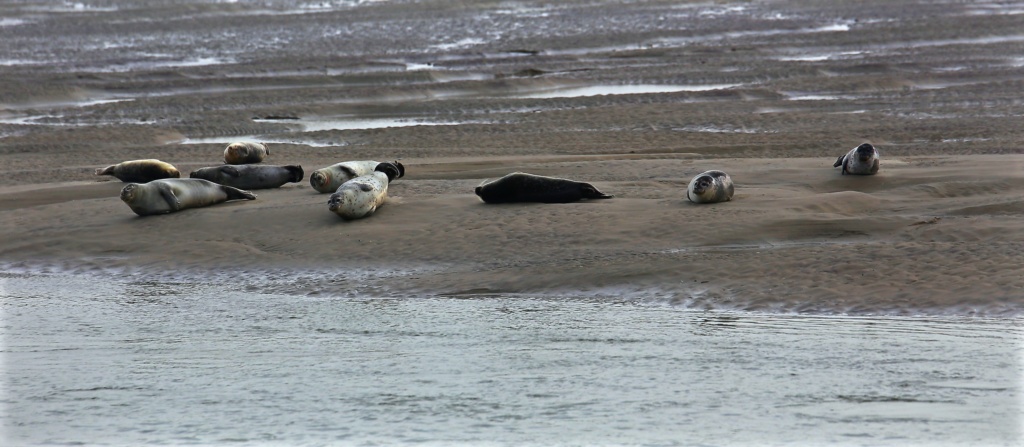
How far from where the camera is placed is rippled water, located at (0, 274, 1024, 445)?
384cm

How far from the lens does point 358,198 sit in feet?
27.5

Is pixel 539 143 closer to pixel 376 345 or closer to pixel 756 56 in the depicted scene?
pixel 376 345

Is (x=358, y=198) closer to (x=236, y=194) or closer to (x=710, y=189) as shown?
(x=236, y=194)

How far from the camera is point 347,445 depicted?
12.2 ft

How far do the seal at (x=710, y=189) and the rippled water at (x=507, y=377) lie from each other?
219 centimetres

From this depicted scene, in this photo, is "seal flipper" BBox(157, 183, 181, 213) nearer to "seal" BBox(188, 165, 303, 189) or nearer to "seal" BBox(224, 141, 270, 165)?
"seal" BBox(188, 165, 303, 189)

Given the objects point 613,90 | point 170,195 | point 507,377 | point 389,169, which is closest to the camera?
point 507,377

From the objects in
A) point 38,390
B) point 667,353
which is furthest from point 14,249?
point 667,353

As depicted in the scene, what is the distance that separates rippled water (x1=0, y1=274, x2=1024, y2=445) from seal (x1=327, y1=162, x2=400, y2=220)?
81.5 inches

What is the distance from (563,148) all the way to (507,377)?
→ 28.2 feet

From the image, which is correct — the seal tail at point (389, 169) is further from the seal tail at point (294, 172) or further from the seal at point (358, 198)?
the seal at point (358, 198)

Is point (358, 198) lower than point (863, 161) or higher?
lower

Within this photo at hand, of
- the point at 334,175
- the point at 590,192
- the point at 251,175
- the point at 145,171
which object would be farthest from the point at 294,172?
the point at 590,192

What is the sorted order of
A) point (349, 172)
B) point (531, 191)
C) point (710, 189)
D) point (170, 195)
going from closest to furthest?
point (710, 189), point (531, 191), point (170, 195), point (349, 172)
